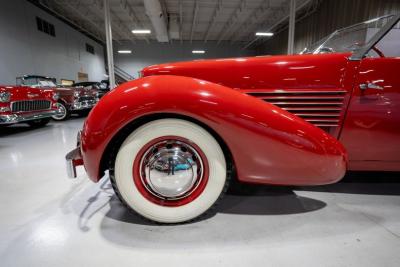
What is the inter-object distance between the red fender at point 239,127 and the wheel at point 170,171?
0.31 feet

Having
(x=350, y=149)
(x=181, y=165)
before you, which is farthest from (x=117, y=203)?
(x=350, y=149)

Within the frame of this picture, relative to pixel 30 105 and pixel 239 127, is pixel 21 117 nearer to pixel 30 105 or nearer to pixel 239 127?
pixel 30 105

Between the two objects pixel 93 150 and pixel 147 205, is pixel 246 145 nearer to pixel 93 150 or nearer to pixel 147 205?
pixel 147 205

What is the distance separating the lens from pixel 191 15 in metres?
12.5

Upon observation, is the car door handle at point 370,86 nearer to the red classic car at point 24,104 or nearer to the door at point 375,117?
the door at point 375,117

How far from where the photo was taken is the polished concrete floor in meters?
1.12

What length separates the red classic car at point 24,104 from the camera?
13.3ft

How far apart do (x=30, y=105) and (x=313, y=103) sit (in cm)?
521

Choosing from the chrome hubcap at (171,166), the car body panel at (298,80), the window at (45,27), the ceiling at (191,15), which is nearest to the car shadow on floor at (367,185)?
the car body panel at (298,80)

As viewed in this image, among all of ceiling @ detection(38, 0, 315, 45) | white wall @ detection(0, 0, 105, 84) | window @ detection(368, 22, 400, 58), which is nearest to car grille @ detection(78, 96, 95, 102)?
white wall @ detection(0, 0, 105, 84)

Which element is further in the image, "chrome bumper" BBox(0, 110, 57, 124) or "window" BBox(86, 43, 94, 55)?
"window" BBox(86, 43, 94, 55)

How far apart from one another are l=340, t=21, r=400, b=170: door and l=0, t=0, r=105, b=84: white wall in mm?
10369

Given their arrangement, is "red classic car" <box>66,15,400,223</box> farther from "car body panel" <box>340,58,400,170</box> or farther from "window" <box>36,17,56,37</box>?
"window" <box>36,17,56,37</box>

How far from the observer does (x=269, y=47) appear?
17391 millimetres
